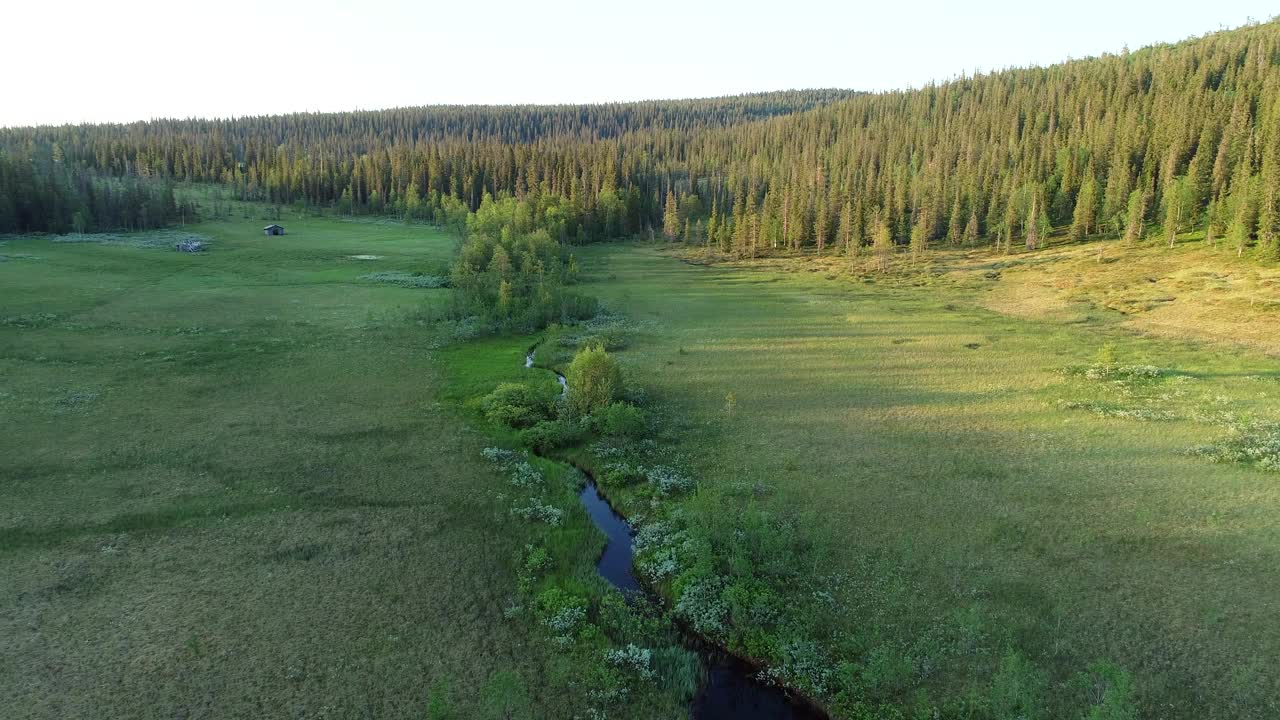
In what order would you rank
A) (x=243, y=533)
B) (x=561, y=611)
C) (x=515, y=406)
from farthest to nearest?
(x=515, y=406), (x=243, y=533), (x=561, y=611)

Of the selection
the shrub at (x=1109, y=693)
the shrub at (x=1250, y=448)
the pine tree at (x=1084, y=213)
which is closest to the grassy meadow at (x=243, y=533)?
the shrub at (x=1109, y=693)

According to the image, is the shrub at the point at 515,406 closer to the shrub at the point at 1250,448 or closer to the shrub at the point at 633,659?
the shrub at the point at 633,659

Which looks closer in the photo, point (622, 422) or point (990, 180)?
point (622, 422)

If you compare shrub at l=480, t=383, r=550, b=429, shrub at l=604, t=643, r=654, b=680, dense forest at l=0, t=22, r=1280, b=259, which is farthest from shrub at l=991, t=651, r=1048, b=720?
dense forest at l=0, t=22, r=1280, b=259

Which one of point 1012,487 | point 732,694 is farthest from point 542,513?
point 1012,487

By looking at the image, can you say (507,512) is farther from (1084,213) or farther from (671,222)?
(671,222)

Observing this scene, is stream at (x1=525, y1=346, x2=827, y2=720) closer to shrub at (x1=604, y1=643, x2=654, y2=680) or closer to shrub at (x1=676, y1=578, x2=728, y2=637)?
shrub at (x1=676, y1=578, x2=728, y2=637)

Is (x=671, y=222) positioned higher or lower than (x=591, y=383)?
higher
